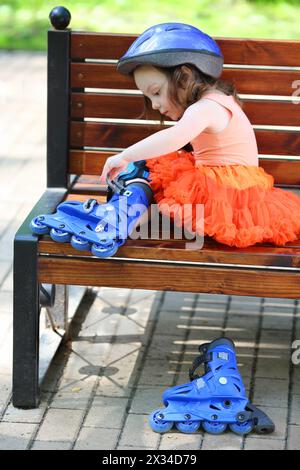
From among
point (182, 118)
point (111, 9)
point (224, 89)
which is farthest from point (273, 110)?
point (111, 9)

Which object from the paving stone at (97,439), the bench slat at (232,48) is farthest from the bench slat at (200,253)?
the bench slat at (232,48)

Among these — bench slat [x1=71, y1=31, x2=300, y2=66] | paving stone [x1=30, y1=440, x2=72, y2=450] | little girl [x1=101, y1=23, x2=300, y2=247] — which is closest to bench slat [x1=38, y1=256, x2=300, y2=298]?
little girl [x1=101, y1=23, x2=300, y2=247]

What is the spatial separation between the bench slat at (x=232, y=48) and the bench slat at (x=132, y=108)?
0.15 metres

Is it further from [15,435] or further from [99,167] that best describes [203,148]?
[15,435]

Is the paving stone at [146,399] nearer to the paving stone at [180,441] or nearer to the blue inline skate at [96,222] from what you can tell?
the paving stone at [180,441]

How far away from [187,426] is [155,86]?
1155 millimetres

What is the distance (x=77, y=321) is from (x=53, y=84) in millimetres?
988

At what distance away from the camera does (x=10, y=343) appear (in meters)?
4.16

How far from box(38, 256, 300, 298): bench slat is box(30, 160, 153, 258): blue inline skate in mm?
100

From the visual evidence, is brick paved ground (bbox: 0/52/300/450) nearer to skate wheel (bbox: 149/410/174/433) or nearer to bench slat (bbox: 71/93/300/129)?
skate wheel (bbox: 149/410/174/433)

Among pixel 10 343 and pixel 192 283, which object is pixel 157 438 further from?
pixel 10 343

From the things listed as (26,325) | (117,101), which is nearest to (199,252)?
(26,325)

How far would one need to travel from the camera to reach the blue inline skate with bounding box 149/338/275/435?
3.51 meters

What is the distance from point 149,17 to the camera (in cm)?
959
